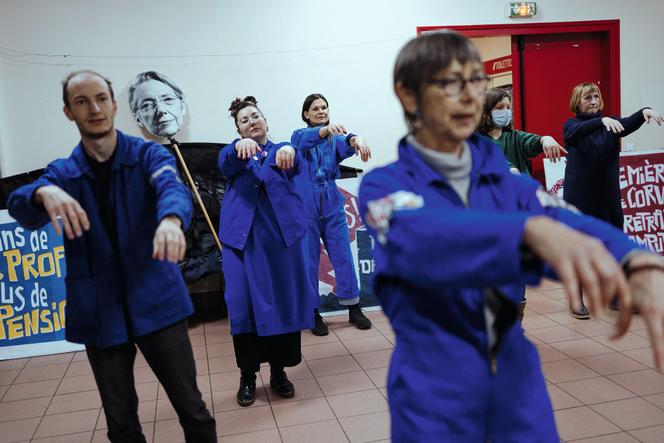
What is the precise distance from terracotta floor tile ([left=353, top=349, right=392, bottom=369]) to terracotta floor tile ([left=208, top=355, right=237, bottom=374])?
31.6 inches

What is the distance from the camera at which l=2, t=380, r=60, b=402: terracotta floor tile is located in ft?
11.9

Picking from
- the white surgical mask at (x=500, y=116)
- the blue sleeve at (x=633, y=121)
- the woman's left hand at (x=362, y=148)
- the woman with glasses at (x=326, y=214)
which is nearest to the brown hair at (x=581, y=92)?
the blue sleeve at (x=633, y=121)

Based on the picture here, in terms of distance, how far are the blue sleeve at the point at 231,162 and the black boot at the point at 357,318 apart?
1.81m

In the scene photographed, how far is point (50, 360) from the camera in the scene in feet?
14.1

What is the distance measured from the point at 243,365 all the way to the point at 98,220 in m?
1.51

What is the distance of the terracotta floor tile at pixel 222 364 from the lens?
12.6 ft

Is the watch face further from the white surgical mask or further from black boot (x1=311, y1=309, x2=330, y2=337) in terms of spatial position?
→ the white surgical mask

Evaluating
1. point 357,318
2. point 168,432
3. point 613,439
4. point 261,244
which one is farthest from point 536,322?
point 168,432

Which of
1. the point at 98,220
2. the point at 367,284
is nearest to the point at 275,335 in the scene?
the point at 98,220

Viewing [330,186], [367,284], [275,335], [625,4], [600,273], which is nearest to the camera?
[600,273]

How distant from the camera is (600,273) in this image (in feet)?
2.88

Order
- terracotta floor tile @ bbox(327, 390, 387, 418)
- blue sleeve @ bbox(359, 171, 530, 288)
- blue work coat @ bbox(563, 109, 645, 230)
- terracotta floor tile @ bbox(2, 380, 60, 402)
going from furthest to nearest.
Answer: blue work coat @ bbox(563, 109, 645, 230)
terracotta floor tile @ bbox(2, 380, 60, 402)
terracotta floor tile @ bbox(327, 390, 387, 418)
blue sleeve @ bbox(359, 171, 530, 288)

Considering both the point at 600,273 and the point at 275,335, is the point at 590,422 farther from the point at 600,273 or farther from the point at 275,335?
the point at 600,273

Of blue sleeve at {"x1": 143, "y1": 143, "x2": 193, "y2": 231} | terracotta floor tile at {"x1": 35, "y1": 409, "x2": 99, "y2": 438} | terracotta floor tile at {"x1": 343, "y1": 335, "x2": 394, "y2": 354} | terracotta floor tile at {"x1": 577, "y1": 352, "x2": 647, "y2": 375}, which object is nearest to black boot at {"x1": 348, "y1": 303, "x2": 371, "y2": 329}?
terracotta floor tile at {"x1": 343, "y1": 335, "x2": 394, "y2": 354}
